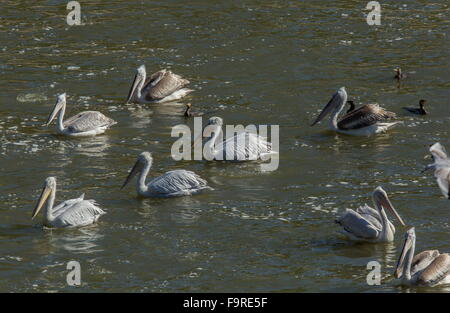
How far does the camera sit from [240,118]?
48.5ft

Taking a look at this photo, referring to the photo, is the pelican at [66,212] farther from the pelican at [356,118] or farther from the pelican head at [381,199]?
the pelican at [356,118]

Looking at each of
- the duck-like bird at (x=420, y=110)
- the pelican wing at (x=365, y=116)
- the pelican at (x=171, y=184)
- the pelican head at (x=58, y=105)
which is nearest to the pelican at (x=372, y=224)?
the pelican at (x=171, y=184)

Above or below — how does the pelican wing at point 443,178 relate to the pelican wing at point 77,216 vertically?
above

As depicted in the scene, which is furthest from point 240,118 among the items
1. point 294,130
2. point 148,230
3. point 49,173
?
Answer: point 148,230

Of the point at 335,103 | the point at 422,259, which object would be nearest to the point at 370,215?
the point at 422,259

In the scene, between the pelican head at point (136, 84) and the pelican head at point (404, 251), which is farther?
the pelican head at point (136, 84)

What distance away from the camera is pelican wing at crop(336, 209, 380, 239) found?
10.7 meters

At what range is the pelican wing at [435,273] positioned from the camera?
32.2ft

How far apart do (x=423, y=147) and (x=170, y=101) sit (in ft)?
12.9

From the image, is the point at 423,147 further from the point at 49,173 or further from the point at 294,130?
the point at 49,173

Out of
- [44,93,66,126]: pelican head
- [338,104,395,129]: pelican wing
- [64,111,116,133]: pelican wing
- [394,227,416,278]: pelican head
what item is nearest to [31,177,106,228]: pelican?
[64,111,116,133]: pelican wing

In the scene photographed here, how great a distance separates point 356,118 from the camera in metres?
14.2

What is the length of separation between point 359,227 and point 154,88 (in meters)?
5.53

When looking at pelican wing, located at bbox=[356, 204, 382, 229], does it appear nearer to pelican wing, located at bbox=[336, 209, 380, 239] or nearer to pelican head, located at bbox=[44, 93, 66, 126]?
pelican wing, located at bbox=[336, 209, 380, 239]
